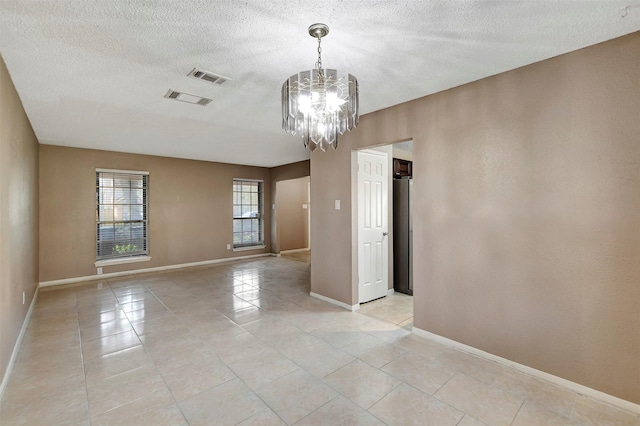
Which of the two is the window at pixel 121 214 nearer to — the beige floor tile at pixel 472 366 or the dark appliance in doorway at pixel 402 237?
the dark appliance in doorway at pixel 402 237

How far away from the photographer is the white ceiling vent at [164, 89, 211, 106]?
2939 mm

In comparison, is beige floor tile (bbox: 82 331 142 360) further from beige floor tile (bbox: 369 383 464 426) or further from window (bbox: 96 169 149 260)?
window (bbox: 96 169 149 260)

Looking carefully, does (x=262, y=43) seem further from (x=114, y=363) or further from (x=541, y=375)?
(x=541, y=375)

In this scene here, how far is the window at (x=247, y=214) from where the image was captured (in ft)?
25.7

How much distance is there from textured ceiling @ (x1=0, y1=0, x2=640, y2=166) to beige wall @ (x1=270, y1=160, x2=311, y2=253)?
12.8ft

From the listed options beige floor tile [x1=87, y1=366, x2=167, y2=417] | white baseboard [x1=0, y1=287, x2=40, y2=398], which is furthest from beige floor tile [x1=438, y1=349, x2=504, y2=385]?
white baseboard [x1=0, y1=287, x2=40, y2=398]

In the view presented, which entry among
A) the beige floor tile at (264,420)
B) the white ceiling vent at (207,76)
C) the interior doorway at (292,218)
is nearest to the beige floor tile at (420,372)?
the beige floor tile at (264,420)

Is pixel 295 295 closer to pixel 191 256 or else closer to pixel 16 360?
pixel 16 360

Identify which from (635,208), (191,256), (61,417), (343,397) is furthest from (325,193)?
Result: (191,256)

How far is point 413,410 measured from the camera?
1.93 meters

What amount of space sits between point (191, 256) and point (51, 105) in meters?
4.18

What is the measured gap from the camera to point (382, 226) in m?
4.30

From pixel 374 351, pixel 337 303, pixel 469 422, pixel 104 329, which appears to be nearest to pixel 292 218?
pixel 337 303

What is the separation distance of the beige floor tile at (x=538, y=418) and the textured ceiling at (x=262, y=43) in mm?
2478
